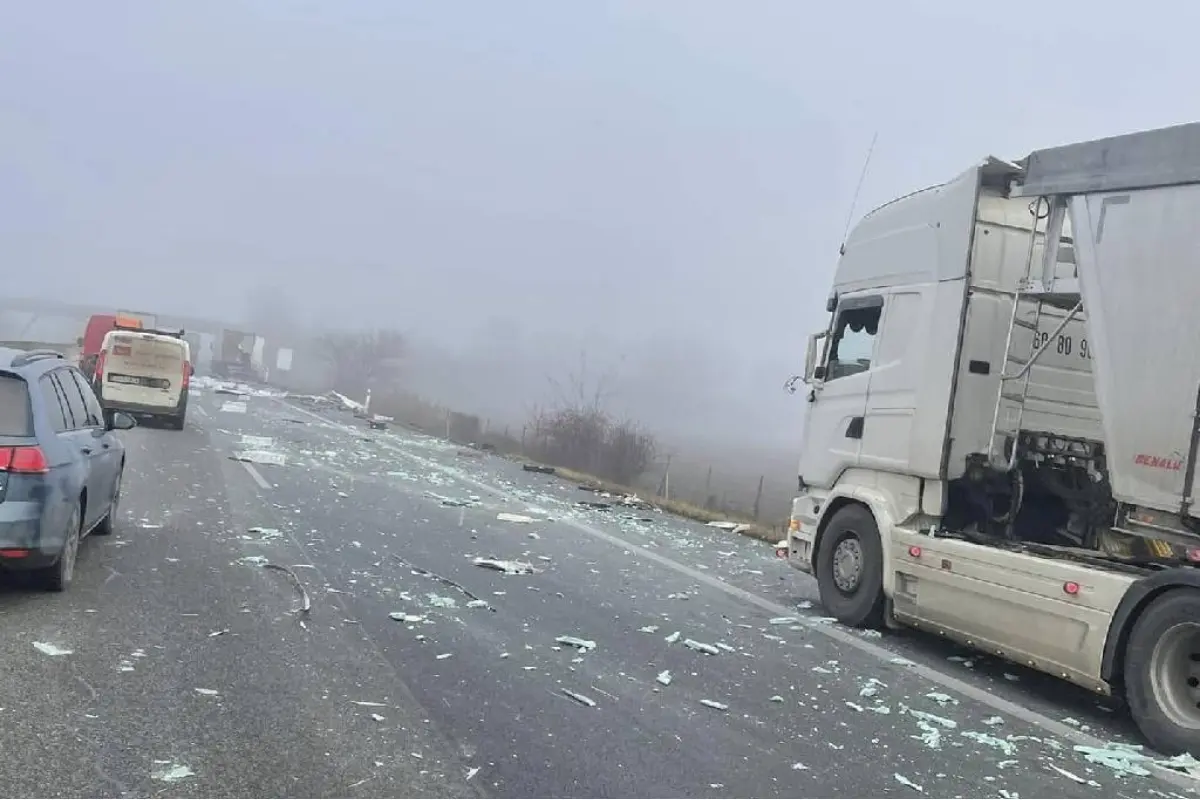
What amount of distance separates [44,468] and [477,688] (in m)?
3.30

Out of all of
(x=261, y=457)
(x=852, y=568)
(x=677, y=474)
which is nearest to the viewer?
(x=852, y=568)

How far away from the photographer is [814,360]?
382 inches

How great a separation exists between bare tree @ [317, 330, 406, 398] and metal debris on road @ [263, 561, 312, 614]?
7237 cm

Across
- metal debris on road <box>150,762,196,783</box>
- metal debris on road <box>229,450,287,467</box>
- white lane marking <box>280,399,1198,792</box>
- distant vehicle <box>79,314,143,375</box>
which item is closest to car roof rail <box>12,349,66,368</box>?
metal debris on road <box>150,762,196,783</box>

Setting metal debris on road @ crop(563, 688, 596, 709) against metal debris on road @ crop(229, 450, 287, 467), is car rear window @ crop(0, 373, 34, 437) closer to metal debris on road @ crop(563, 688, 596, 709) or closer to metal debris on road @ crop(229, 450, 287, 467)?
metal debris on road @ crop(563, 688, 596, 709)

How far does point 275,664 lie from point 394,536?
5169 mm

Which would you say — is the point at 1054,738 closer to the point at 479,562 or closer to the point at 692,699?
the point at 692,699

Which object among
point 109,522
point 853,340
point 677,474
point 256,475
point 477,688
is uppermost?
point 853,340

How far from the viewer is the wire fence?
85.7 feet

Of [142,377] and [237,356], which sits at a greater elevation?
[237,356]

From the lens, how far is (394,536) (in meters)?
10.9

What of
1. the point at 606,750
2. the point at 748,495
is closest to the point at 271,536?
the point at 606,750

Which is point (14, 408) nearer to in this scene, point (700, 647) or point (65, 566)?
point (65, 566)

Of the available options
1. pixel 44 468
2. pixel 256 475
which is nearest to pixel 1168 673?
pixel 44 468
